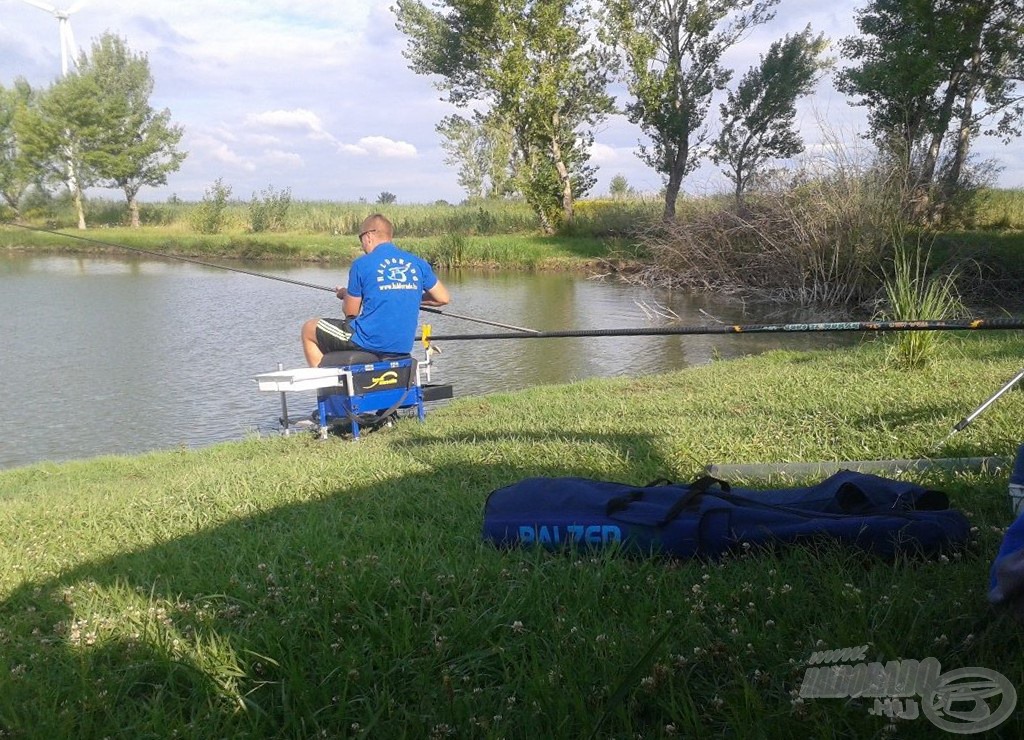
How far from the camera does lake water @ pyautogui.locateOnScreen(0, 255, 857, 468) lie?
8938mm

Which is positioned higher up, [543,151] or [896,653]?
[543,151]

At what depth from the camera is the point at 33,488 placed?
6.00 m

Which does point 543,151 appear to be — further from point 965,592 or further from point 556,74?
point 965,592

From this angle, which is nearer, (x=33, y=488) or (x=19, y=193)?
(x=33, y=488)

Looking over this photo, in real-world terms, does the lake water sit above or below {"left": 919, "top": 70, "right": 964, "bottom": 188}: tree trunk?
below

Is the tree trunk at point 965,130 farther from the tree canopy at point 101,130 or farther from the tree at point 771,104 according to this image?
the tree canopy at point 101,130

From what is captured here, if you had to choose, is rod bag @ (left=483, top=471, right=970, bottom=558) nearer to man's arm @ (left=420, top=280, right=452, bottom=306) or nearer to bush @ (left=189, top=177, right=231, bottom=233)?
man's arm @ (left=420, top=280, right=452, bottom=306)

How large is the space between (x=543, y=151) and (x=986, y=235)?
18.0 m

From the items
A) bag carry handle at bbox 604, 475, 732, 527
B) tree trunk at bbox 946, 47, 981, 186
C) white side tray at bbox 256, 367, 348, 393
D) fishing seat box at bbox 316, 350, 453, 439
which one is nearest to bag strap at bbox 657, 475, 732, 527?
bag carry handle at bbox 604, 475, 732, 527

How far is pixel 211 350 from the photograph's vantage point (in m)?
13.1

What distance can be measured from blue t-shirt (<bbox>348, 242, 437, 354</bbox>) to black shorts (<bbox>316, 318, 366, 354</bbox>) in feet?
0.25

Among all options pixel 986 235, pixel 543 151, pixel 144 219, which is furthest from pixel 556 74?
pixel 144 219

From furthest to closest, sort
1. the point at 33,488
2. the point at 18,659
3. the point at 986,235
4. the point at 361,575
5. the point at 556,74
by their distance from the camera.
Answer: the point at 556,74 < the point at 986,235 < the point at 33,488 < the point at 361,575 < the point at 18,659

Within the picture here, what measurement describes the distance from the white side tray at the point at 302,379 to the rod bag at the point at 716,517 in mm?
3980
